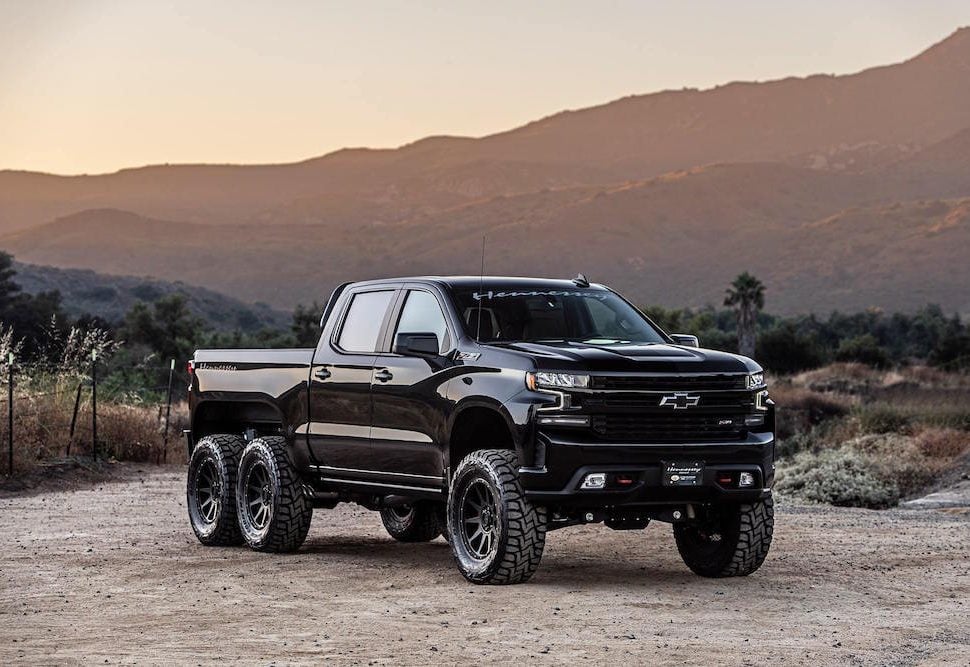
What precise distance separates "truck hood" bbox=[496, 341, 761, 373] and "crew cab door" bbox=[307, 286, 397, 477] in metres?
1.66

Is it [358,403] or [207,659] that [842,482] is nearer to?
[358,403]

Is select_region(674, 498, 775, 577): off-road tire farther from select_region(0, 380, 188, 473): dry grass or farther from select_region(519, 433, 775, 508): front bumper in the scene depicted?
select_region(0, 380, 188, 473): dry grass

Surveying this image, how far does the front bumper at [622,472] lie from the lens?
35.9ft

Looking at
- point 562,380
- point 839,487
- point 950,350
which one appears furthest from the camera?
point 950,350

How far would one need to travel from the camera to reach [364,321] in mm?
13266

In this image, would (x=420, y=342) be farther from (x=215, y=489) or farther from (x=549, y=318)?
(x=215, y=489)

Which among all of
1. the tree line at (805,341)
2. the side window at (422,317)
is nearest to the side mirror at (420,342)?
the side window at (422,317)

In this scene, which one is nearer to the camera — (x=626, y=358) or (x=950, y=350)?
(x=626, y=358)

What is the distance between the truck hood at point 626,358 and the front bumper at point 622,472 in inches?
20.7

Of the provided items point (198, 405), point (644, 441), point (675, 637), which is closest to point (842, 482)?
point (198, 405)

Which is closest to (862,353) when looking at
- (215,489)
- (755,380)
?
(215,489)

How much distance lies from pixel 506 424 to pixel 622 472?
0.97 meters

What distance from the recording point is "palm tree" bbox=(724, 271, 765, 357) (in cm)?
6738

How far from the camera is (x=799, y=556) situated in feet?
45.9
